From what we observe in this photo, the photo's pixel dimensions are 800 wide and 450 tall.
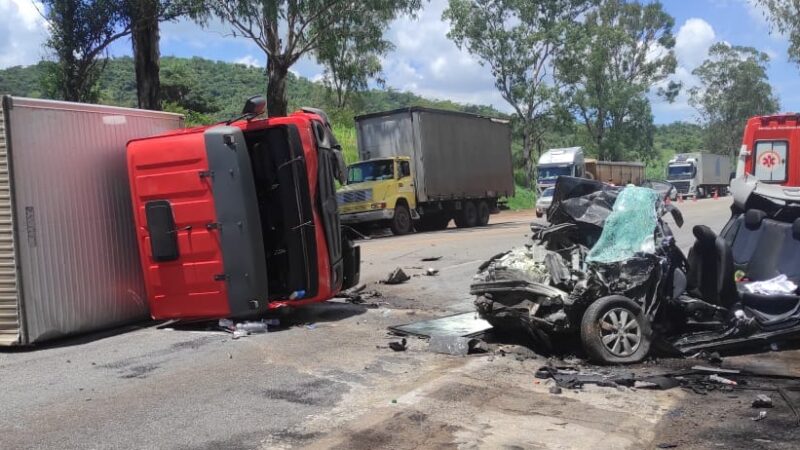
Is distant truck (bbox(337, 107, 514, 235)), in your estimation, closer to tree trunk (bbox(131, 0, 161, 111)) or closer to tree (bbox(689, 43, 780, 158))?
tree trunk (bbox(131, 0, 161, 111))

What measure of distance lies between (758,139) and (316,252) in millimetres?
10123

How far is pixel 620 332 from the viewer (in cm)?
620

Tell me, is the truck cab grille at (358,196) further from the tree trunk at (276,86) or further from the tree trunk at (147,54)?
the tree trunk at (147,54)

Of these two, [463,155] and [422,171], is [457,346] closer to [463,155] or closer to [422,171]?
[422,171]

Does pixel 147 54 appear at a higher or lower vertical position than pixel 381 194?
higher

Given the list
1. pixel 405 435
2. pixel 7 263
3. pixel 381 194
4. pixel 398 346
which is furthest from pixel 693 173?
pixel 405 435

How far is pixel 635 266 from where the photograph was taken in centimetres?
641

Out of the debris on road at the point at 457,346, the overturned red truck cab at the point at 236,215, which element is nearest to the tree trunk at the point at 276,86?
the overturned red truck cab at the point at 236,215

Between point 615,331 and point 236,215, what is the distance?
388 cm

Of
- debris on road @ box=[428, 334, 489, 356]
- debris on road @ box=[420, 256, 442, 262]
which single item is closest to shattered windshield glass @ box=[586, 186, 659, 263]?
debris on road @ box=[428, 334, 489, 356]

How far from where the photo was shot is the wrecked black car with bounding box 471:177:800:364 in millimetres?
6250

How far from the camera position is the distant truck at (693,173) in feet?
188

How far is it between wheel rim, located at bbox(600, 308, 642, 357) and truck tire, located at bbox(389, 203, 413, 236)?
1584 centimetres

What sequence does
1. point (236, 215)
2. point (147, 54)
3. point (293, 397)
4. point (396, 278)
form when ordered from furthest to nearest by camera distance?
point (147, 54) → point (396, 278) → point (236, 215) → point (293, 397)
